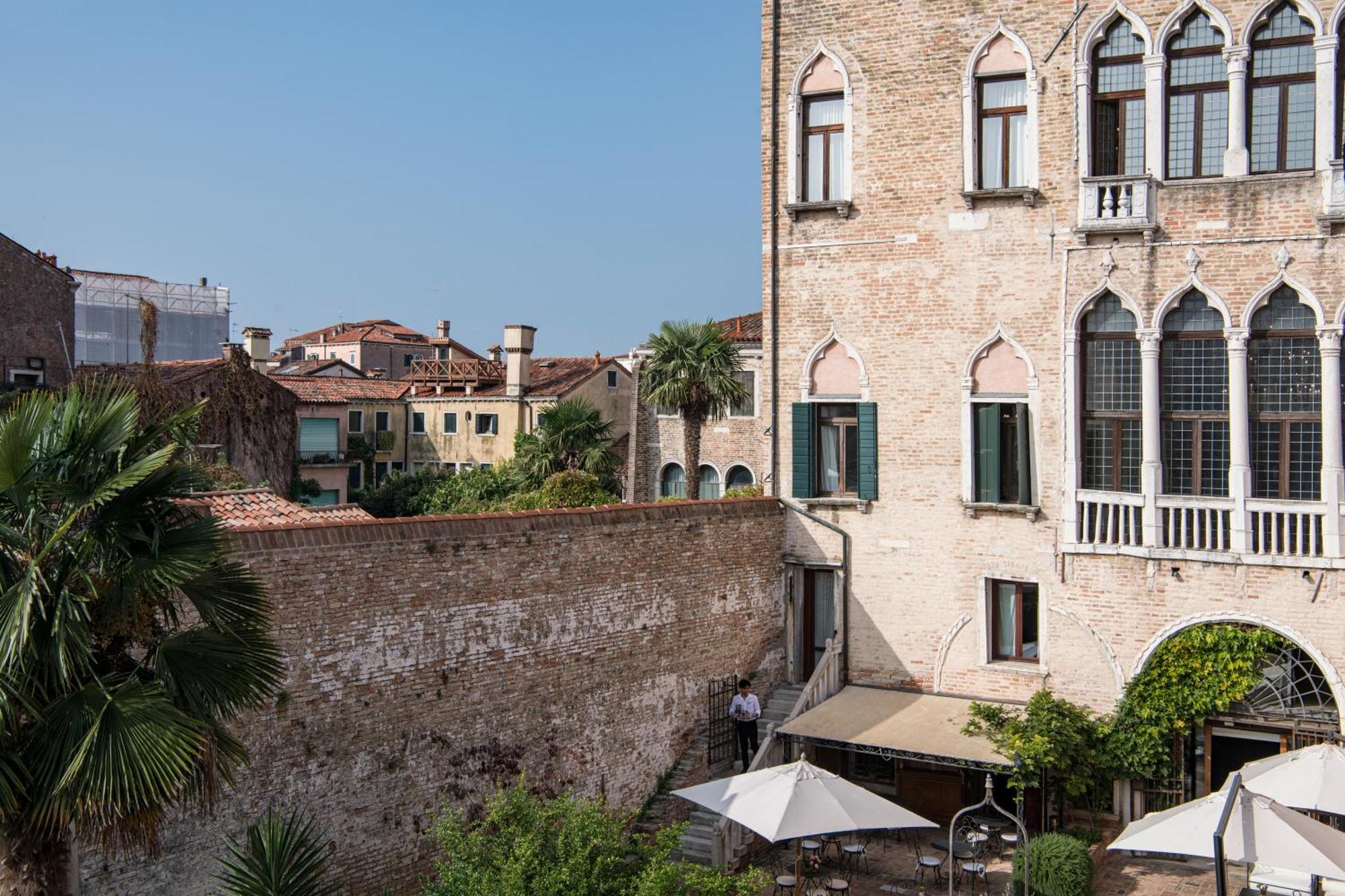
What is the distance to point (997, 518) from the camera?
17078 millimetres

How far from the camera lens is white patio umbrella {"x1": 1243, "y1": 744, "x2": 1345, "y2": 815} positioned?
12523 millimetres

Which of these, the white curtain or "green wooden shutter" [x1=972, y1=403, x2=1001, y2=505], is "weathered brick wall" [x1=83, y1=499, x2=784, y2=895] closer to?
the white curtain

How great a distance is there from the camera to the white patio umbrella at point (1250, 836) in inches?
443

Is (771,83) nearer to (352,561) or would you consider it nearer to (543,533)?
(543,533)

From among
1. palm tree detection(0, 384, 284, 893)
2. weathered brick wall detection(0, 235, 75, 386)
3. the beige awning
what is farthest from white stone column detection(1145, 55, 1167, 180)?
weathered brick wall detection(0, 235, 75, 386)

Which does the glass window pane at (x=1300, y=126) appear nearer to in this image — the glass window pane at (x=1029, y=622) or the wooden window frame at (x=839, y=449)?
the glass window pane at (x=1029, y=622)

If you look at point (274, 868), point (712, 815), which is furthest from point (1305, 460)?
point (274, 868)

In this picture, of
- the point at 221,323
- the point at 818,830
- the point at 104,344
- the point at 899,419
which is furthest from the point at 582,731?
the point at 221,323

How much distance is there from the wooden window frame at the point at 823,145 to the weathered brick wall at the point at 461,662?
453 cm

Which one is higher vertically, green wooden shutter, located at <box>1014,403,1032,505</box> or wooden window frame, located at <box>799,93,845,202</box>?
wooden window frame, located at <box>799,93,845,202</box>

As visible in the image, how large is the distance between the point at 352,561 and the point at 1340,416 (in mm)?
11442

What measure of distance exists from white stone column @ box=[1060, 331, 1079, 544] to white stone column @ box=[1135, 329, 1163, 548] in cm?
80

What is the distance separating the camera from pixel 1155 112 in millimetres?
16078

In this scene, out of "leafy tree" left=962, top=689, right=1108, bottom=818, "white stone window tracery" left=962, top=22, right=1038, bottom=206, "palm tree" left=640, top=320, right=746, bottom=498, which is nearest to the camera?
"leafy tree" left=962, top=689, right=1108, bottom=818
